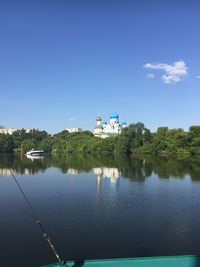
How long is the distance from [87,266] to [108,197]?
504 inches

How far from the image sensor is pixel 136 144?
2537 inches

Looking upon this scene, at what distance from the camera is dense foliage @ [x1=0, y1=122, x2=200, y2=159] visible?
56.1m

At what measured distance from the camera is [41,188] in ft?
70.6

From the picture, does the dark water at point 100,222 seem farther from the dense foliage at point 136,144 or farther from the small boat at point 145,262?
the dense foliage at point 136,144

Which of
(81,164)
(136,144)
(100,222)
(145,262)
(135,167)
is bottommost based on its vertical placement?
(100,222)

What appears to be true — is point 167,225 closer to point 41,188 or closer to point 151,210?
point 151,210

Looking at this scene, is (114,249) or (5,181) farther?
(5,181)

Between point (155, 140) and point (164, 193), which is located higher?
point (155, 140)

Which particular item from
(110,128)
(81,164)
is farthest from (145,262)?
(110,128)

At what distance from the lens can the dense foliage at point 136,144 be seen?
184 feet

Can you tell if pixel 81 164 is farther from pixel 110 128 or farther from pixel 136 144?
pixel 110 128

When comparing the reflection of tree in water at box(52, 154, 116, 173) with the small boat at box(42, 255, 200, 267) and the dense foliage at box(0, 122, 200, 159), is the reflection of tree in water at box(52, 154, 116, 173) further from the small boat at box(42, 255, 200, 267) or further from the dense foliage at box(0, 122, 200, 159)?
the small boat at box(42, 255, 200, 267)

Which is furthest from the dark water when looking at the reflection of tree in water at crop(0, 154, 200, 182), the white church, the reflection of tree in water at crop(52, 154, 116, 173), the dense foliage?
the white church

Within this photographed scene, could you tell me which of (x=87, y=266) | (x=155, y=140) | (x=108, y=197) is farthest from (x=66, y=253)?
(x=155, y=140)
